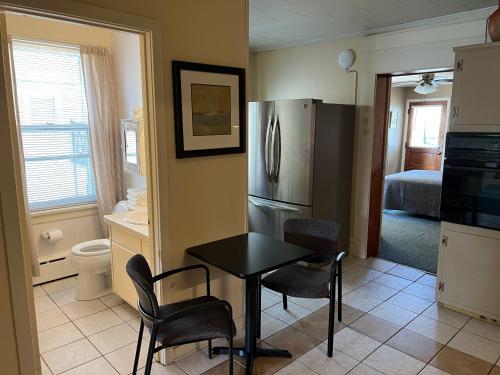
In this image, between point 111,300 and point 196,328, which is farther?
point 111,300

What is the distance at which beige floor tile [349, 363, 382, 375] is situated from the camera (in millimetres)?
2314

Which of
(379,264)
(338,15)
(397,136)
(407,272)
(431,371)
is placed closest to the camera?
(431,371)

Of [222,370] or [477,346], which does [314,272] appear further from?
[477,346]

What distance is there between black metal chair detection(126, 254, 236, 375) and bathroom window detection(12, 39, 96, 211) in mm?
2235

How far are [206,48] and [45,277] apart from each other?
2.81 m

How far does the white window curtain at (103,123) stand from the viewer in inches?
149

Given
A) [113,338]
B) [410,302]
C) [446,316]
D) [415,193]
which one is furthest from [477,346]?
[415,193]

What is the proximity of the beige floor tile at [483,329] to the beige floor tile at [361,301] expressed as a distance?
687 millimetres

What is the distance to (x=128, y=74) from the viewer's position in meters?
3.76

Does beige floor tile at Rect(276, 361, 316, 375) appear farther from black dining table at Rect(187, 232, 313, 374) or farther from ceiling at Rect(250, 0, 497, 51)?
ceiling at Rect(250, 0, 497, 51)

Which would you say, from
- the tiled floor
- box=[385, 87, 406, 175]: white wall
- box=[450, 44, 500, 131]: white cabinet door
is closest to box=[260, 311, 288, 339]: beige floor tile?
the tiled floor

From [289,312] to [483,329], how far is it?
1.49 m

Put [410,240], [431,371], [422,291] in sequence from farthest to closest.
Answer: [410,240] < [422,291] < [431,371]

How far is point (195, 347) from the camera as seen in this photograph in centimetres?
256
